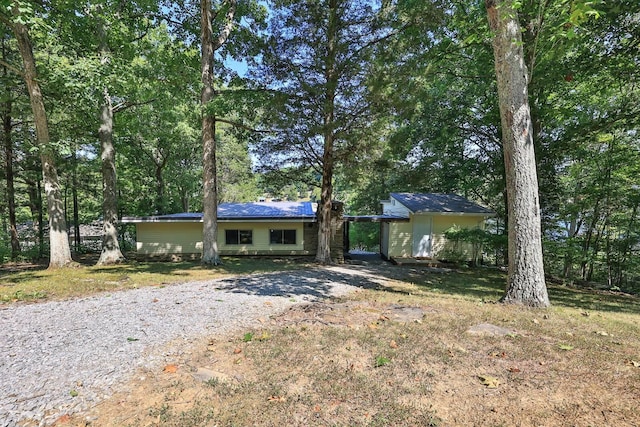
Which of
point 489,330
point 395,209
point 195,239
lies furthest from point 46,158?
point 395,209

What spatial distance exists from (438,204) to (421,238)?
6.12 feet

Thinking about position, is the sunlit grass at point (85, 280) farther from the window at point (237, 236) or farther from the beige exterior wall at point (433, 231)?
the beige exterior wall at point (433, 231)

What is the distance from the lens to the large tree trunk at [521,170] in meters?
5.55

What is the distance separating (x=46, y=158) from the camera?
9930mm

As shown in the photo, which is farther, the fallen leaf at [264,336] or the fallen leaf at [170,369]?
the fallen leaf at [264,336]

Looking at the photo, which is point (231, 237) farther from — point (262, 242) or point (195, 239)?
point (195, 239)

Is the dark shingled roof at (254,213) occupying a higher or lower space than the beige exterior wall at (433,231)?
higher

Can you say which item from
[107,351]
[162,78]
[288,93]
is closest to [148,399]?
[107,351]

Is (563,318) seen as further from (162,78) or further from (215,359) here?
(162,78)

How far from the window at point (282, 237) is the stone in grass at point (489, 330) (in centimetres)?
1170

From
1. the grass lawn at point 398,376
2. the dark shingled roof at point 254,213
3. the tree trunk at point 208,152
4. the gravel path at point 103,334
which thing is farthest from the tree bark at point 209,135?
the grass lawn at point 398,376

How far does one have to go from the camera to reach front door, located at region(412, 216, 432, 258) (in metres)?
15.0

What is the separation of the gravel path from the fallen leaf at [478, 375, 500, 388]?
3.07 metres

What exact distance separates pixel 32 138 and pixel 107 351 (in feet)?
55.5
